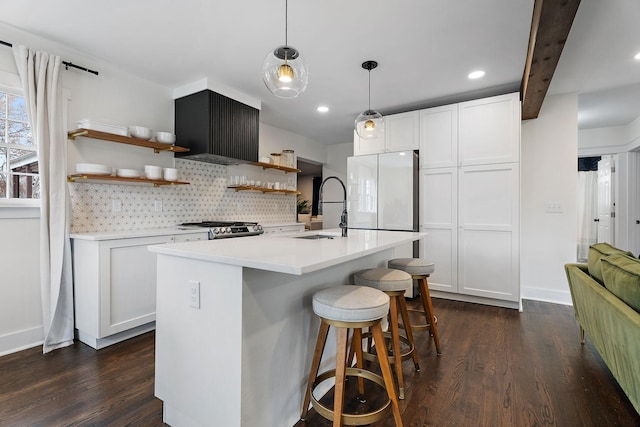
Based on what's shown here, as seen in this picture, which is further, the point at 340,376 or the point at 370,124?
→ the point at 370,124

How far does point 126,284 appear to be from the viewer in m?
2.56

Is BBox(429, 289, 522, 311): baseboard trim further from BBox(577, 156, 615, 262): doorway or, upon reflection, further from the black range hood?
BBox(577, 156, 615, 262): doorway

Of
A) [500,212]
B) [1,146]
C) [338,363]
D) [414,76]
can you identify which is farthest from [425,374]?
[1,146]

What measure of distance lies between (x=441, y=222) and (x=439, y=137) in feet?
3.36

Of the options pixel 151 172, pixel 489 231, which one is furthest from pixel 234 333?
pixel 489 231

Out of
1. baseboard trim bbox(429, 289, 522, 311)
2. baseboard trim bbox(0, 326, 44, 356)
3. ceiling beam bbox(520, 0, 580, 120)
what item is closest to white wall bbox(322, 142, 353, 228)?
baseboard trim bbox(429, 289, 522, 311)

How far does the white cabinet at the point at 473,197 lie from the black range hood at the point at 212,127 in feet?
7.25

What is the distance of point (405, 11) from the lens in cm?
215

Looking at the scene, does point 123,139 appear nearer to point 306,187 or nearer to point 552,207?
point 552,207

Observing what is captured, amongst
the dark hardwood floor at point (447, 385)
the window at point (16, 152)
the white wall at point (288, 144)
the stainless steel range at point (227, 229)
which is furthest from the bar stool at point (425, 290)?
Answer: the white wall at point (288, 144)

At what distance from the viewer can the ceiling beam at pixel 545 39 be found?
174 centimetres

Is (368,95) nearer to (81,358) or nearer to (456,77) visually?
(456,77)

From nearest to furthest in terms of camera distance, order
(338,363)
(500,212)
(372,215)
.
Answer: (338,363), (500,212), (372,215)

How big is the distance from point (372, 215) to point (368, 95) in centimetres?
148
